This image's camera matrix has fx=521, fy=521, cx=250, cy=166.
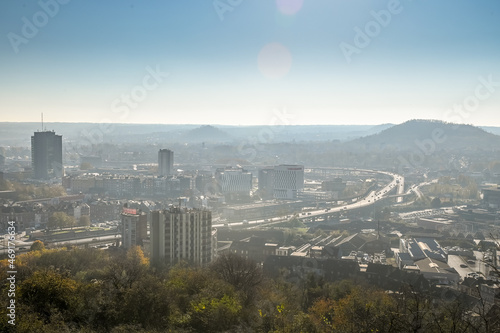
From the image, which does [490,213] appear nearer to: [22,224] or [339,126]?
[22,224]

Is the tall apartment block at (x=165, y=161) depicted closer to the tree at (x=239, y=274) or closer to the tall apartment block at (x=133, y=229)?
the tall apartment block at (x=133, y=229)

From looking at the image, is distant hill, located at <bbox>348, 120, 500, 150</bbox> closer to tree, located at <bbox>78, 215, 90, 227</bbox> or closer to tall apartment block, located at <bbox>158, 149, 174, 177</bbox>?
tall apartment block, located at <bbox>158, 149, 174, 177</bbox>

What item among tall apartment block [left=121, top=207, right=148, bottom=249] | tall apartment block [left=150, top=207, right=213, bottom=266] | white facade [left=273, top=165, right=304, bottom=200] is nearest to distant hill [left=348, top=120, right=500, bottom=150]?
white facade [left=273, top=165, right=304, bottom=200]

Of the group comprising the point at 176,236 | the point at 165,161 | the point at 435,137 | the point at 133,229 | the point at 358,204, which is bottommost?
the point at 358,204

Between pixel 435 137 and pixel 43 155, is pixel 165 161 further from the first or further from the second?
pixel 435 137

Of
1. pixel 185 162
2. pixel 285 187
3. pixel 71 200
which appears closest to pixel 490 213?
pixel 285 187

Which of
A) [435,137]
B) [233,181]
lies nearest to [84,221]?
[233,181]

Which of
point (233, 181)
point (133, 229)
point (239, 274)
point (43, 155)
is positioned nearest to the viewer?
point (239, 274)

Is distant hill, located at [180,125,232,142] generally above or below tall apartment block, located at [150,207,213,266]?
above
